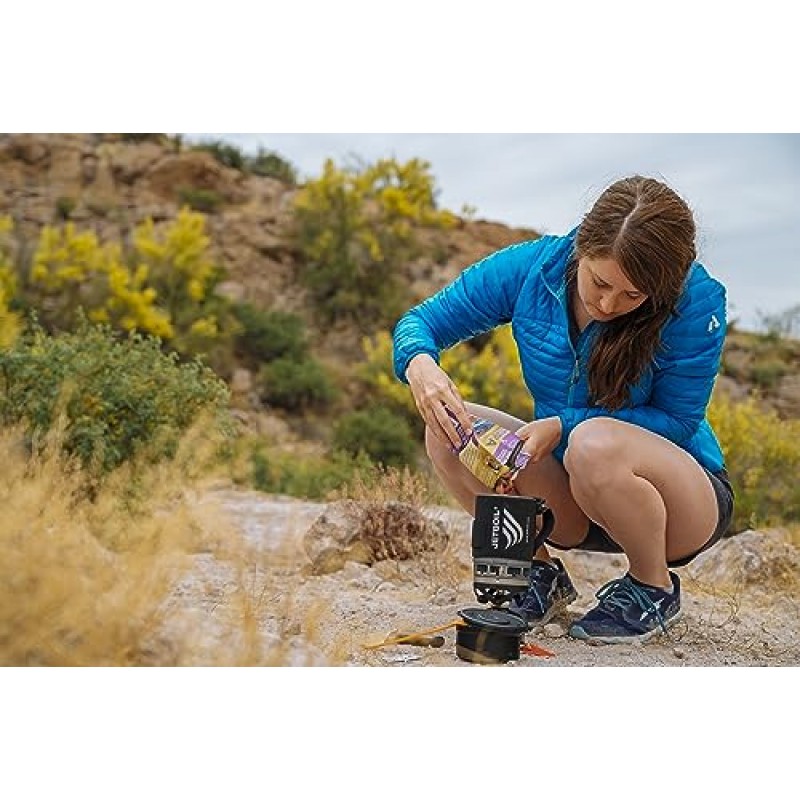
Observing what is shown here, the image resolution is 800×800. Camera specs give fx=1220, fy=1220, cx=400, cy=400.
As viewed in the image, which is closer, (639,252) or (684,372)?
(639,252)

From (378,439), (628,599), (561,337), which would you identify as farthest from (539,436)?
(378,439)

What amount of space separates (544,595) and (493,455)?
0.41 metres

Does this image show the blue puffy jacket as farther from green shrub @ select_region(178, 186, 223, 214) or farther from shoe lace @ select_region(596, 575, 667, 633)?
green shrub @ select_region(178, 186, 223, 214)

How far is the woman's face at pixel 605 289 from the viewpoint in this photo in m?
2.32

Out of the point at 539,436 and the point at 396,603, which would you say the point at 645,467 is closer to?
the point at 539,436

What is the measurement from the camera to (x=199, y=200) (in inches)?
456

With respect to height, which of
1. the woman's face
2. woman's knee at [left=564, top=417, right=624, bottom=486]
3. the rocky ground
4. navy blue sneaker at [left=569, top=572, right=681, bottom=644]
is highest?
the woman's face

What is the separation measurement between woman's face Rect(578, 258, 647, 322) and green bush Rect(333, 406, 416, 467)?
5033 millimetres

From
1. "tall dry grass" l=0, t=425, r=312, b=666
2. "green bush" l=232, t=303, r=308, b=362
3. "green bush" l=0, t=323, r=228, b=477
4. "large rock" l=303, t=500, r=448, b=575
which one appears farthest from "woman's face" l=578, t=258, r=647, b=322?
"green bush" l=232, t=303, r=308, b=362

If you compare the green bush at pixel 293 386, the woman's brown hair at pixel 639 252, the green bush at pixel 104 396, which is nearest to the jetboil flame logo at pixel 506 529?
the woman's brown hair at pixel 639 252

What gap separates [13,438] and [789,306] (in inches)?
286

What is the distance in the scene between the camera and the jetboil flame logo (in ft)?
7.93

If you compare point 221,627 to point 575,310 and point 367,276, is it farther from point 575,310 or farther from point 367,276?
point 367,276

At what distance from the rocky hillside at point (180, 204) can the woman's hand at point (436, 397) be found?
7862 millimetres
